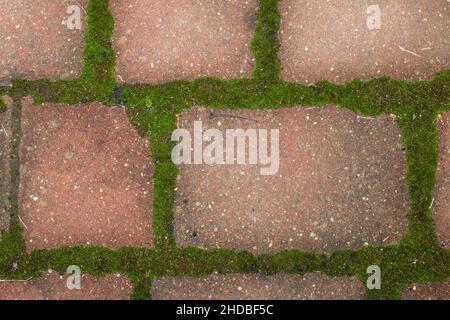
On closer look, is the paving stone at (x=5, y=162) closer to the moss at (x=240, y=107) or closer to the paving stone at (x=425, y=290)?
the moss at (x=240, y=107)

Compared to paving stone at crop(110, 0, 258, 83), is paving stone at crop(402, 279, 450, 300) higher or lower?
lower

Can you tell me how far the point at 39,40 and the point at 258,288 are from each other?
2333 mm

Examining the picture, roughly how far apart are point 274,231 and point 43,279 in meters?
1.65

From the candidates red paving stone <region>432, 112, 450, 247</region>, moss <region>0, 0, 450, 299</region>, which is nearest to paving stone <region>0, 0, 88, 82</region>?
moss <region>0, 0, 450, 299</region>

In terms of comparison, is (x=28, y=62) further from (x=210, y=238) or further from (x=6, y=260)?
(x=210, y=238)

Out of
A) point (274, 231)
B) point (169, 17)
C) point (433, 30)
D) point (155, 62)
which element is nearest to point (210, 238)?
point (274, 231)

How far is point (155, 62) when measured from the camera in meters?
3.57

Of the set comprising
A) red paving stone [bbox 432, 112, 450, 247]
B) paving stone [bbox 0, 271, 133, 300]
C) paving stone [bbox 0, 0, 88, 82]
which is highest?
paving stone [bbox 0, 0, 88, 82]

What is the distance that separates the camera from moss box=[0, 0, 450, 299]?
350cm

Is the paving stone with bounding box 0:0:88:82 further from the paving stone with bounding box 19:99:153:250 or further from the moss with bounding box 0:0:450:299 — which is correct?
the paving stone with bounding box 19:99:153:250

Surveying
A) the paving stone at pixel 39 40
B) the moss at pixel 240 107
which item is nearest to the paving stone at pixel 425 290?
the moss at pixel 240 107

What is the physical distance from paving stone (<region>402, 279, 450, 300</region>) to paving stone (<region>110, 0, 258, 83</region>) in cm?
188

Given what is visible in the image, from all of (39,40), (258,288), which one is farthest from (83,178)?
(258,288)

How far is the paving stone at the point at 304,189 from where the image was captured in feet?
11.6
